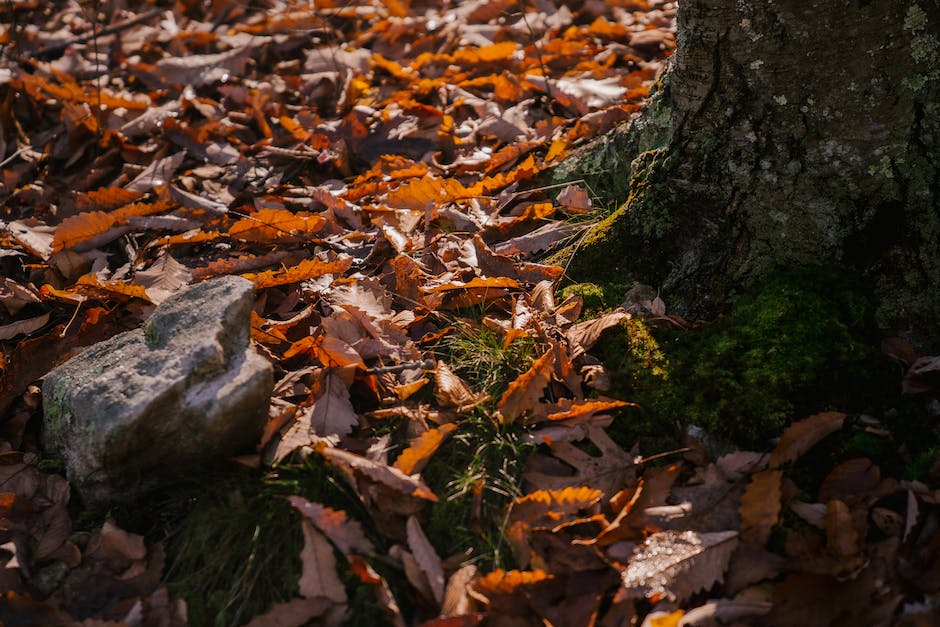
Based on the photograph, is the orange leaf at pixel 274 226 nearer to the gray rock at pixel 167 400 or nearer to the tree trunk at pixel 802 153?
the gray rock at pixel 167 400

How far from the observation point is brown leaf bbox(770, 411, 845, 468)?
A: 2.02 m

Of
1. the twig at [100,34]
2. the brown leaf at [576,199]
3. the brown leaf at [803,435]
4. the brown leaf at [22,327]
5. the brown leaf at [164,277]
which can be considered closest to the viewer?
the brown leaf at [803,435]

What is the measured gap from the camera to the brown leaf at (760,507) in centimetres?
188

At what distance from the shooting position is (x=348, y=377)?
2.27 meters

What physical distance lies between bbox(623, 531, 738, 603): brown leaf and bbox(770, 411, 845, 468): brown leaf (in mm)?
267

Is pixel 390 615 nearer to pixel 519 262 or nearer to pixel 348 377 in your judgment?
pixel 348 377

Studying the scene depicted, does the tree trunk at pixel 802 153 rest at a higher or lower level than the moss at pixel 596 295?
higher

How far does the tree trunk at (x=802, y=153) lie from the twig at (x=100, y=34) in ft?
13.5

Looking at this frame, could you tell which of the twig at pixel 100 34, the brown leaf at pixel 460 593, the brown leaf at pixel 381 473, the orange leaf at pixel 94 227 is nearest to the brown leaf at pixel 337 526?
the brown leaf at pixel 381 473

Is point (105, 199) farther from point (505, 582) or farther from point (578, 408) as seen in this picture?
point (505, 582)

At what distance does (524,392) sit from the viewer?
2188mm

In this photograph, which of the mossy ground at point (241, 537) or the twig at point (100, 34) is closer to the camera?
the mossy ground at point (241, 537)

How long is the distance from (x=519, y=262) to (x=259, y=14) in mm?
3435

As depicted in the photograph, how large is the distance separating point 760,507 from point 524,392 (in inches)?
27.3
